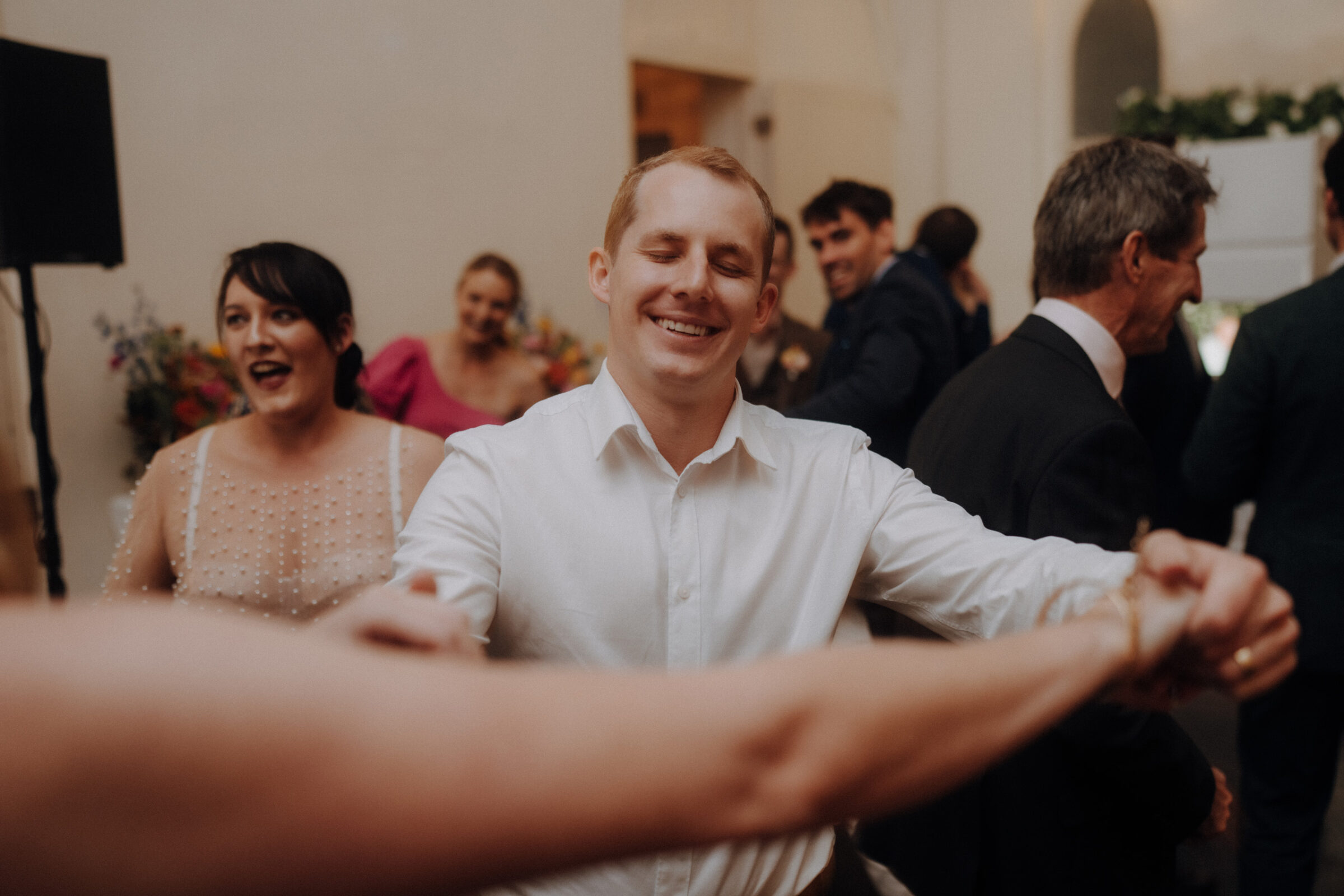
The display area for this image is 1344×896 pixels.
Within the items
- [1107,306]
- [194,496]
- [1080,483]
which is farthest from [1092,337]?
[194,496]

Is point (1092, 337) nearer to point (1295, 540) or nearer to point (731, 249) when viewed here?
point (731, 249)

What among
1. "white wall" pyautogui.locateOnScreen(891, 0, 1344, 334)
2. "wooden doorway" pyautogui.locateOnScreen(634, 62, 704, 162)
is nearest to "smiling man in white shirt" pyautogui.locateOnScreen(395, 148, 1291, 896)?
"wooden doorway" pyautogui.locateOnScreen(634, 62, 704, 162)

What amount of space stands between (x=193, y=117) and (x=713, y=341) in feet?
12.4

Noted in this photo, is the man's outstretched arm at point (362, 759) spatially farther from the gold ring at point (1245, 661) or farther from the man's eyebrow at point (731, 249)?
the man's eyebrow at point (731, 249)

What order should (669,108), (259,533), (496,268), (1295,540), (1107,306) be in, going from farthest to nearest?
(669,108)
(496,268)
(1295,540)
(259,533)
(1107,306)

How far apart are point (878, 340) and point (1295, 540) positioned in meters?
1.29

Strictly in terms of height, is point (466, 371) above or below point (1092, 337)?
below

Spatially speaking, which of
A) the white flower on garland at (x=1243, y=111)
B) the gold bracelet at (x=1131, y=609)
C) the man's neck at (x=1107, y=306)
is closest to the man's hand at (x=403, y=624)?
the gold bracelet at (x=1131, y=609)

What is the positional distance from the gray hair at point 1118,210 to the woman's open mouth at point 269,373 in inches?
61.6

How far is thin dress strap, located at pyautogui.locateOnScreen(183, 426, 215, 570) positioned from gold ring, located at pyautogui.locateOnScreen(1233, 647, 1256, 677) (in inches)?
75.9

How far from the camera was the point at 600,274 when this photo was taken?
1537mm

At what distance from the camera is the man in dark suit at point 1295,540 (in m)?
2.29

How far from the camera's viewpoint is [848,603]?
1.44 m

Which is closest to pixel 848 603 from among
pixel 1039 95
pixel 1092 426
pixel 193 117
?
pixel 1092 426
